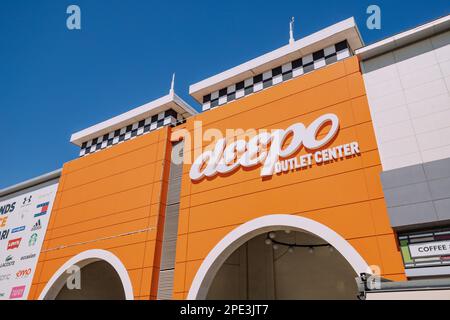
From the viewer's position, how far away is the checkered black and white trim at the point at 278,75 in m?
8.46

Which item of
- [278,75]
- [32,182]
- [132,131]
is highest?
[132,131]

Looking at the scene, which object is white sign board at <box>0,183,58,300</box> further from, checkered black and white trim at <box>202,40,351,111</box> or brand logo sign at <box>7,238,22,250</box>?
checkered black and white trim at <box>202,40,351,111</box>

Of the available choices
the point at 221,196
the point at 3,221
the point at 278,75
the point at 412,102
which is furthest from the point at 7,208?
the point at 412,102

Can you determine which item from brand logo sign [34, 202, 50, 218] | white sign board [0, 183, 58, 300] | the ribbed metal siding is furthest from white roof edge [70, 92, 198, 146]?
brand logo sign [34, 202, 50, 218]

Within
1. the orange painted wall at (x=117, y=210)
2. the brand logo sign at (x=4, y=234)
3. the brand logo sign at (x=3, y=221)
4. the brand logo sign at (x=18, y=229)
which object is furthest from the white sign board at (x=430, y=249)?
the brand logo sign at (x=3, y=221)

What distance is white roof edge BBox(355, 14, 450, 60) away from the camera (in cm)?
657

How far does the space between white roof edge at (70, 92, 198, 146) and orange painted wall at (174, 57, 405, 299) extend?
1939 mm

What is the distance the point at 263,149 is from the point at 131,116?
18.8 feet

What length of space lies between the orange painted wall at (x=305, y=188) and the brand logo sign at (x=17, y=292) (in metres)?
6.77

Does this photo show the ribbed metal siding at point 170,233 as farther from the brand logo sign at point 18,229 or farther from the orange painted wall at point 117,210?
the brand logo sign at point 18,229

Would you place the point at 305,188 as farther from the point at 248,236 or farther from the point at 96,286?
the point at 96,286

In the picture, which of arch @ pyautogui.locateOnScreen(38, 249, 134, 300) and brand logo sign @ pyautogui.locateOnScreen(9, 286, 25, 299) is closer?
arch @ pyautogui.locateOnScreen(38, 249, 134, 300)

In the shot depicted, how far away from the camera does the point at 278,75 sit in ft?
30.2

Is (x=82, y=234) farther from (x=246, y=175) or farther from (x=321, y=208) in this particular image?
(x=321, y=208)
